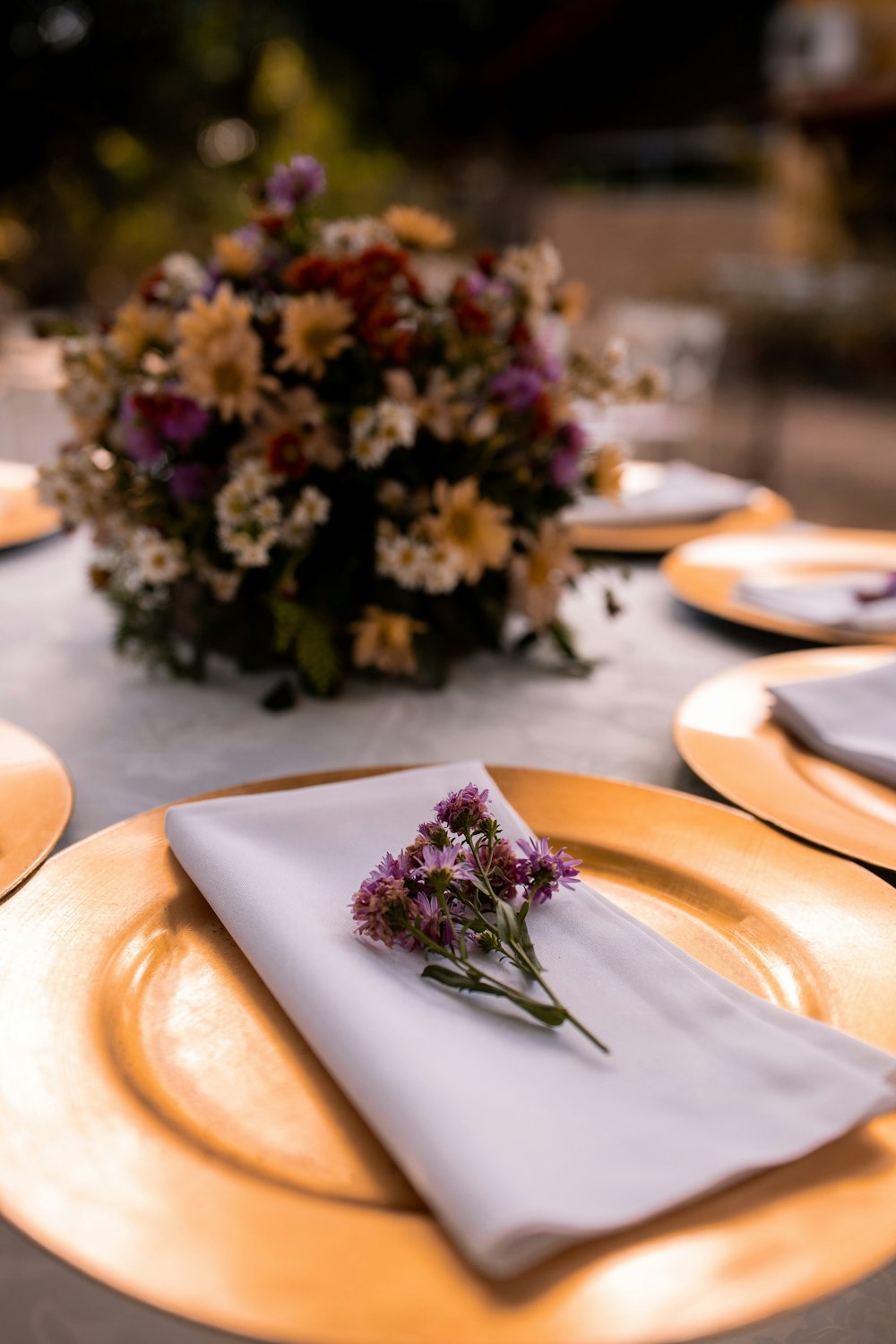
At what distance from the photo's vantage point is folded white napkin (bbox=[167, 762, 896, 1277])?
1.28ft

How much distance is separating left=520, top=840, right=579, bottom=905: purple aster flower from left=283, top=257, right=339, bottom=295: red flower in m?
0.57

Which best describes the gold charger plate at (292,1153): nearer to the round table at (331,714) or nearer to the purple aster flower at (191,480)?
the round table at (331,714)

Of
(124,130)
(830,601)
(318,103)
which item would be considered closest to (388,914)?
(830,601)

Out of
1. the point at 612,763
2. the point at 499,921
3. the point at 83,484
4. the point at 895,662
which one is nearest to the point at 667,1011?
the point at 499,921

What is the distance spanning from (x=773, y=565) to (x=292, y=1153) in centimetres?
110

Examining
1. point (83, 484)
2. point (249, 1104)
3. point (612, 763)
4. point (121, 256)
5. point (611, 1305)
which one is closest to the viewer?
point (611, 1305)

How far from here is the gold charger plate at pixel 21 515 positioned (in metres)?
1.43

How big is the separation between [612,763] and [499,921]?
0.39 meters

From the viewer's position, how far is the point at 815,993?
1.78 ft

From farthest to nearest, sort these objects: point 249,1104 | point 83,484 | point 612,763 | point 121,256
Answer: point 121,256 < point 83,484 < point 612,763 < point 249,1104

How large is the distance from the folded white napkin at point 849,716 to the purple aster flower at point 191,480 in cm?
51

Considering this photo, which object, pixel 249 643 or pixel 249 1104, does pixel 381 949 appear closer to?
pixel 249 1104

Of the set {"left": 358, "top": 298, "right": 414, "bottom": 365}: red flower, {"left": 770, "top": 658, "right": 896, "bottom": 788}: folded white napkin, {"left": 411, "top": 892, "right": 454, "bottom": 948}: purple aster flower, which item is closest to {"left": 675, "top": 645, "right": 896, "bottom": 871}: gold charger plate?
{"left": 770, "top": 658, "right": 896, "bottom": 788}: folded white napkin

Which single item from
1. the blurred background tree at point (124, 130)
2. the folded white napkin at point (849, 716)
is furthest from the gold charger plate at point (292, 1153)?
the blurred background tree at point (124, 130)
